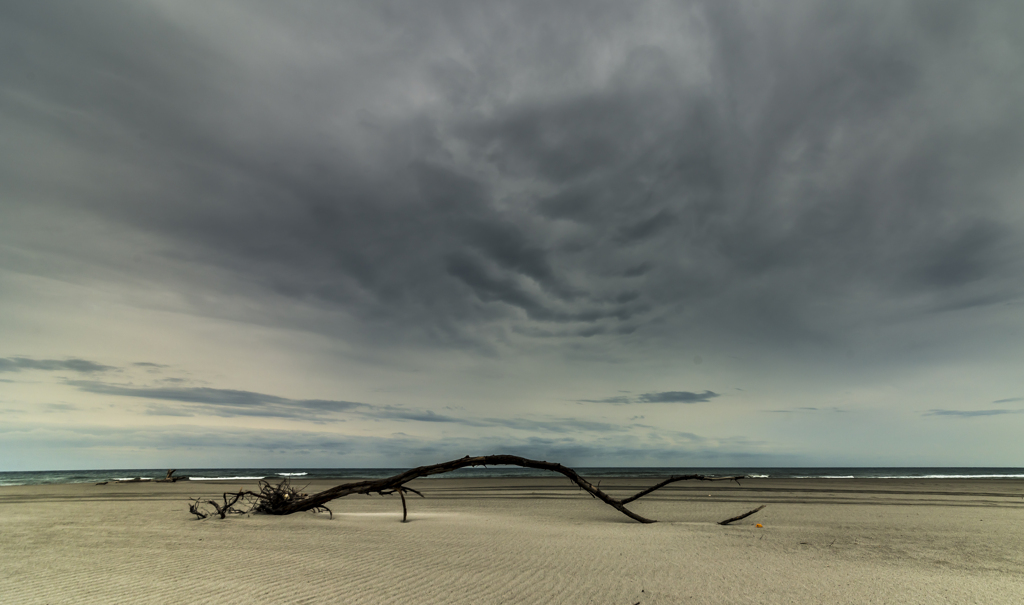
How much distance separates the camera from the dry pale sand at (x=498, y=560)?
501cm

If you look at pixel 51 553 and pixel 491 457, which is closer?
pixel 51 553

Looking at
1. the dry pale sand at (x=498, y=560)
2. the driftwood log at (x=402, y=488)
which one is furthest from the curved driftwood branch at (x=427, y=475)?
the dry pale sand at (x=498, y=560)

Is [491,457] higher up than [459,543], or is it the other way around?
[491,457]

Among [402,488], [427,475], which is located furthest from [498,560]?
[402,488]

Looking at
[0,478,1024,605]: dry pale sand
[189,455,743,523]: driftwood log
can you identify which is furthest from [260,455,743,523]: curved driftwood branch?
[0,478,1024,605]: dry pale sand

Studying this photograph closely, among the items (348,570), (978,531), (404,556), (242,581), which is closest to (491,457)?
(404,556)

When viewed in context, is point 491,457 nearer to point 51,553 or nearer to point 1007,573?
point 51,553

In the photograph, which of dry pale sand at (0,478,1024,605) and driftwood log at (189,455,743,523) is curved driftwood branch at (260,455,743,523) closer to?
driftwood log at (189,455,743,523)

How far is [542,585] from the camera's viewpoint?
5395mm

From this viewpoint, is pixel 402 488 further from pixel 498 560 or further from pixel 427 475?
pixel 498 560

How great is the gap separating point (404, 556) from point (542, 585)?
2.61 meters

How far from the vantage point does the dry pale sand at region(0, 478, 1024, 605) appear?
16.4ft

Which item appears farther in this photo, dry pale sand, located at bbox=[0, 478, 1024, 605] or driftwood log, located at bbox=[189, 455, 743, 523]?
driftwood log, located at bbox=[189, 455, 743, 523]

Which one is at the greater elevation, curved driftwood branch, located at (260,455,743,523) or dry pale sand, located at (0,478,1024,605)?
curved driftwood branch, located at (260,455,743,523)
